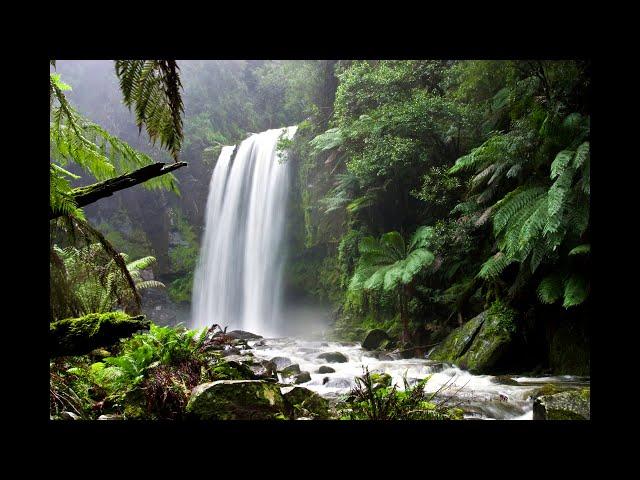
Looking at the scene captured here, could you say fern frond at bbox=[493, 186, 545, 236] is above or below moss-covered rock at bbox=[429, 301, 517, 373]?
above

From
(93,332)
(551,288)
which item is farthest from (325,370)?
(93,332)

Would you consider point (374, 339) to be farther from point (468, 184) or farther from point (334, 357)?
point (468, 184)

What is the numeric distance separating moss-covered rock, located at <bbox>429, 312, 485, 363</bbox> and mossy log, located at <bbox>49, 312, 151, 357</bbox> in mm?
5018

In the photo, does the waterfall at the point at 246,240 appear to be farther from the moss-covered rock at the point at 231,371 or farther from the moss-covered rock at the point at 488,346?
the moss-covered rock at the point at 231,371

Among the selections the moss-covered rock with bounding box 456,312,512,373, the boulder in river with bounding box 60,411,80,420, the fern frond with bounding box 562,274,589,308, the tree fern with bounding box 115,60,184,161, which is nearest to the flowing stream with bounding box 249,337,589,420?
the moss-covered rock with bounding box 456,312,512,373

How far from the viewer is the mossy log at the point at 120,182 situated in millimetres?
1685

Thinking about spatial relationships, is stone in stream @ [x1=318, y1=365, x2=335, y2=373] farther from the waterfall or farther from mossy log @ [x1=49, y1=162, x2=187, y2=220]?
the waterfall

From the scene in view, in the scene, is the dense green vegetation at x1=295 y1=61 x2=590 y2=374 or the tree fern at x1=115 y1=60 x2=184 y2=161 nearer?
the tree fern at x1=115 y1=60 x2=184 y2=161

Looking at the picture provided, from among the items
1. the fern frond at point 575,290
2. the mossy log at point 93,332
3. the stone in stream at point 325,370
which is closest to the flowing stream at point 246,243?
the stone in stream at point 325,370

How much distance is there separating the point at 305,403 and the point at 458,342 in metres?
3.62

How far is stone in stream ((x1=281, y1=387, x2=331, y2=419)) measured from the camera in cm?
289

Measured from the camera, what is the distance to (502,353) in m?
5.27

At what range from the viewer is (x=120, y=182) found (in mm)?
1809

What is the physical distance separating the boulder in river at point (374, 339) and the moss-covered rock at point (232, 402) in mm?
5429
